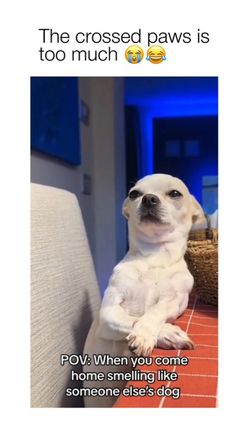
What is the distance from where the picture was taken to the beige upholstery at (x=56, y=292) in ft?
1.66

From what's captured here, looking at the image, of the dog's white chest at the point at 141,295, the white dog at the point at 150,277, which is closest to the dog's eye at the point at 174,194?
the white dog at the point at 150,277

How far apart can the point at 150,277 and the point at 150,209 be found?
0.26 feet

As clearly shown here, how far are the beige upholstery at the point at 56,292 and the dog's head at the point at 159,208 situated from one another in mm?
119

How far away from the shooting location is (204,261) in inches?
21.6

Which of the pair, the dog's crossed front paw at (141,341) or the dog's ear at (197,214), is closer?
the dog's crossed front paw at (141,341)

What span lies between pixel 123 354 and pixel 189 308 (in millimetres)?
133
